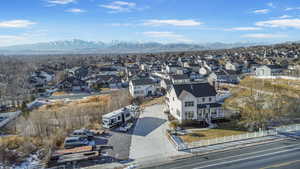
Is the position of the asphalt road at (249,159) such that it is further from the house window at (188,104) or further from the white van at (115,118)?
the white van at (115,118)

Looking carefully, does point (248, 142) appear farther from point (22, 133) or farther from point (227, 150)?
point (22, 133)

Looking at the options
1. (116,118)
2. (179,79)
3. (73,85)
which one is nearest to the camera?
(116,118)

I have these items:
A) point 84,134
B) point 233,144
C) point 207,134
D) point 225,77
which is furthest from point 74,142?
point 225,77

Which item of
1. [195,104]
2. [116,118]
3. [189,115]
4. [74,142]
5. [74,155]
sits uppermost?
[195,104]

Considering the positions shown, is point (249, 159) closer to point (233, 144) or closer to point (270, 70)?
point (233, 144)

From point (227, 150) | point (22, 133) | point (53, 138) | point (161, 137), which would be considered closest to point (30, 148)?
point (53, 138)

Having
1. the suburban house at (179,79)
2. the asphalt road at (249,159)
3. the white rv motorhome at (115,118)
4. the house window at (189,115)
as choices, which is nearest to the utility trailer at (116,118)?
the white rv motorhome at (115,118)
